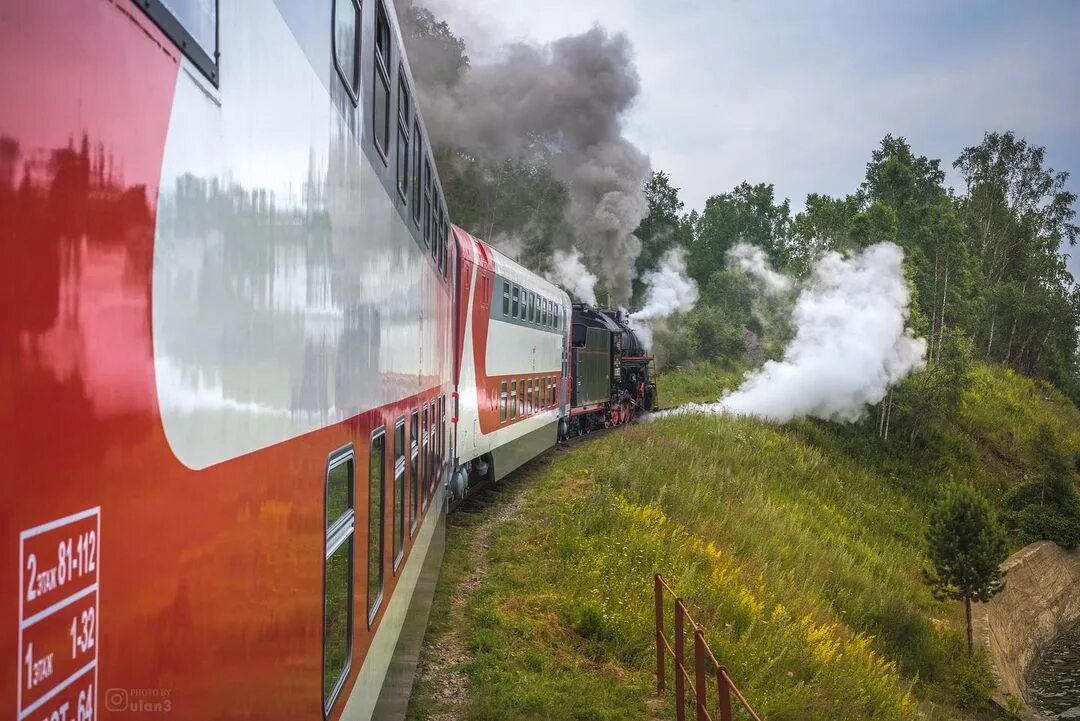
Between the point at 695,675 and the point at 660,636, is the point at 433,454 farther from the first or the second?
the point at 695,675

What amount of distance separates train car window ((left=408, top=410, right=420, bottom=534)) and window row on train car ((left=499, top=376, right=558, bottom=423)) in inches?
340

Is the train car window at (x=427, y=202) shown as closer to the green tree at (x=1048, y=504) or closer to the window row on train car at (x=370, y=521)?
the window row on train car at (x=370, y=521)

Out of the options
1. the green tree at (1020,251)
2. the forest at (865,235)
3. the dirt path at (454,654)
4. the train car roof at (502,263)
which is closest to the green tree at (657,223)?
the forest at (865,235)

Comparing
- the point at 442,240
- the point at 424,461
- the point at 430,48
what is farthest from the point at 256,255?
the point at 430,48

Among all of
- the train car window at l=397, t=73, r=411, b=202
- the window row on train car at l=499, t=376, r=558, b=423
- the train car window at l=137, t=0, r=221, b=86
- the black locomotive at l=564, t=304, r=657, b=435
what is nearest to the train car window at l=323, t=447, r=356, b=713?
the train car window at l=137, t=0, r=221, b=86

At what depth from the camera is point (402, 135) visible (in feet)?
18.3

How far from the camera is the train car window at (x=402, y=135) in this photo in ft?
17.5

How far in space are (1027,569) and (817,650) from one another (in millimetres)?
20216

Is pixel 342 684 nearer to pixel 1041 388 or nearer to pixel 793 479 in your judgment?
pixel 793 479

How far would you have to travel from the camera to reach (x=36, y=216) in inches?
46.2

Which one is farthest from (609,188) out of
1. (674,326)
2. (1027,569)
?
(1027,569)

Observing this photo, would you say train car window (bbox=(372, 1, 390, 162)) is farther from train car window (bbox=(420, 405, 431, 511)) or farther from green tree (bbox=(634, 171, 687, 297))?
green tree (bbox=(634, 171, 687, 297))

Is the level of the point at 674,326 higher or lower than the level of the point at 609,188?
lower

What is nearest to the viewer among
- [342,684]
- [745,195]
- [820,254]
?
[342,684]
